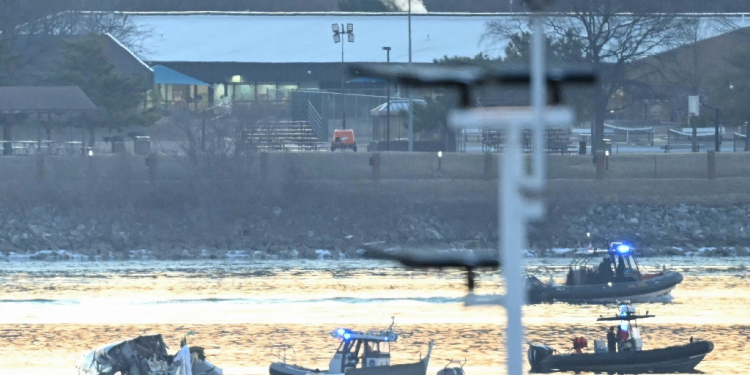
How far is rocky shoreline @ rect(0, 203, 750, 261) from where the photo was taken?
4381 cm

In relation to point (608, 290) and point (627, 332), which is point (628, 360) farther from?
point (608, 290)

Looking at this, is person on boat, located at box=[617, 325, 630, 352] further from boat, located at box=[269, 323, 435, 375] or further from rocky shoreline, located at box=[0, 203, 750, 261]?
rocky shoreline, located at box=[0, 203, 750, 261]

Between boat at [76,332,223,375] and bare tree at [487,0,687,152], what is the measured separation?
2697 cm

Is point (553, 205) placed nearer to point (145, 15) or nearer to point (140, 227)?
point (140, 227)

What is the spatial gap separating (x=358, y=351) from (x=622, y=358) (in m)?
5.13

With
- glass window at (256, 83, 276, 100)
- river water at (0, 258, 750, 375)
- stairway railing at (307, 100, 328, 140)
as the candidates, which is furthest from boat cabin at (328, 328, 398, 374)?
glass window at (256, 83, 276, 100)

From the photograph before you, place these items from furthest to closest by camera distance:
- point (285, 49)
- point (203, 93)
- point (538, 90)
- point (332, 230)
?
point (203, 93) → point (285, 49) → point (332, 230) → point (538, 90)

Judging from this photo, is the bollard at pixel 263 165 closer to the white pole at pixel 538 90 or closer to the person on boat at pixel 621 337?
the person on boat at pixel 621 337

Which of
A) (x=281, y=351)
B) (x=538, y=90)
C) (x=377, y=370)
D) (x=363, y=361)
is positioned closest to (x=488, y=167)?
(x=281, y=351)


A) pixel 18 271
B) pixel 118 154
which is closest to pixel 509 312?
pixel 18 271

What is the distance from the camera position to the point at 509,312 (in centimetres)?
565

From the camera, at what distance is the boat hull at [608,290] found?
32.4 m

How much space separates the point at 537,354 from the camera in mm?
23406

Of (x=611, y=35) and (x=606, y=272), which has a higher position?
(x=611, y=35)
